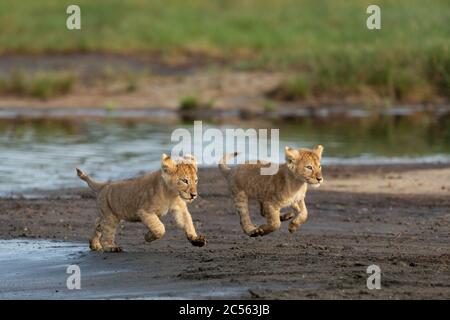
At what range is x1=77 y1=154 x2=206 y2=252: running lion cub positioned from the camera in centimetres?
1154

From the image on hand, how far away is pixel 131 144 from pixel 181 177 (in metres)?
12.5

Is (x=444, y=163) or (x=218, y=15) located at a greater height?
(x=218, y=15)

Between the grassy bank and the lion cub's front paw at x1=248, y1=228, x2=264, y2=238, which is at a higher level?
the grassy bank

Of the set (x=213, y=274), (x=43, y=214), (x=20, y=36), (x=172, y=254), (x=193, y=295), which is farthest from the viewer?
(x=20, y=36)

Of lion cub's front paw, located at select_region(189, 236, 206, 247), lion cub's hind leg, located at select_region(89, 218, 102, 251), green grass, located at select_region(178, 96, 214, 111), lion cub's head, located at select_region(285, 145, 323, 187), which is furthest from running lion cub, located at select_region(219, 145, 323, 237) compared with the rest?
green grass, located at select_region(178, 96, 214, 111)

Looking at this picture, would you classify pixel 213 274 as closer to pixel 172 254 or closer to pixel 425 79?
pixel 172 254

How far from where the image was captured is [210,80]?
1346 inches

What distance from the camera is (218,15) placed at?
4572cm

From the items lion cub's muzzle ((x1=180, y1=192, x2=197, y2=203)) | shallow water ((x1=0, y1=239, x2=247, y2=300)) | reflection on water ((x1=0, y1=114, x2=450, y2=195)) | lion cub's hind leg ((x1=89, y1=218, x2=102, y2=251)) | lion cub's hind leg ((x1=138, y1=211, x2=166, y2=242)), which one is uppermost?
reflection on water ((x1=0, y1=114, x2=450, y2=195))

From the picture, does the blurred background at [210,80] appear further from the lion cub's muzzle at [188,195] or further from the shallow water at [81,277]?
the lion cub's muzzle at [188,195]

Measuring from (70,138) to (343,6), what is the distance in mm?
23817

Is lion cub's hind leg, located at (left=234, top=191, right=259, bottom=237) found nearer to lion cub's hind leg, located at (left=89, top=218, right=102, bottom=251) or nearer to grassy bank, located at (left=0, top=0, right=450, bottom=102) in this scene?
lion cub's hind leg, located at (left=89, top=218, right=102, bottom=251)

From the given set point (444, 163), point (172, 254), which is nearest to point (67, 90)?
point (444, 163)

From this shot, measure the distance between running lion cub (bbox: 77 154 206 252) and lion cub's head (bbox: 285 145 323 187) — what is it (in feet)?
3.93
